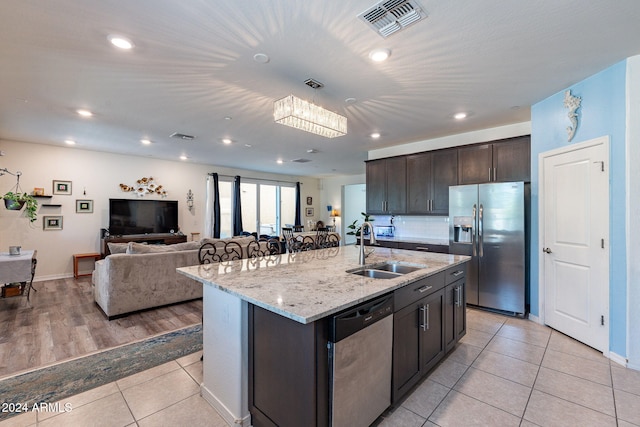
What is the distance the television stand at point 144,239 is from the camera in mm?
5992

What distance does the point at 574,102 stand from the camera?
119 inches

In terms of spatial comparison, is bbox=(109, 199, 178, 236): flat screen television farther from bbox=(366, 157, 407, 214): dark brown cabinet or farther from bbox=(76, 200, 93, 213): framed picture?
→ bbox=(366, 157, 407, 214): dark brown cabinet

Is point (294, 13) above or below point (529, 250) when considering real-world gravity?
above

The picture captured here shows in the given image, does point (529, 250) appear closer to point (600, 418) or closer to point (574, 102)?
point (574, 102)

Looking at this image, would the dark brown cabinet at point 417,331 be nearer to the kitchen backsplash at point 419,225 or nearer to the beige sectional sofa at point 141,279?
the kitchen backsplash at point 419,225

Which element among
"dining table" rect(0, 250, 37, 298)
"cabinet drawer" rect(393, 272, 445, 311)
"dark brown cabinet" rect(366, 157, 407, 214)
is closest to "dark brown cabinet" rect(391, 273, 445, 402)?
"cabinet drawer" rect(393, 272, 445, 311)

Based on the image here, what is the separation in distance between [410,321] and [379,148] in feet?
14.8

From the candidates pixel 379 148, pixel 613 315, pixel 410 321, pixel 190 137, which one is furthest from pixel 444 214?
pixel 190 137

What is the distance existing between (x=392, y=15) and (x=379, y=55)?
1.66 feet

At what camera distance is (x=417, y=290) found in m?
2.14

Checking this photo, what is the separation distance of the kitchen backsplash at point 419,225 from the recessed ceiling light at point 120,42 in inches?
188

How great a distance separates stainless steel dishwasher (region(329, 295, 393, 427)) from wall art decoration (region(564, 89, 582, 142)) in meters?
2.95

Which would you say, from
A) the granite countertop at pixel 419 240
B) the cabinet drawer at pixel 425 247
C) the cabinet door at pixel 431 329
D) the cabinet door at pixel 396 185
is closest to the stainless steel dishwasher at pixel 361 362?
the cabinet door at pixel 431 329

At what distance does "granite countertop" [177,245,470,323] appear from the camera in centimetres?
147
